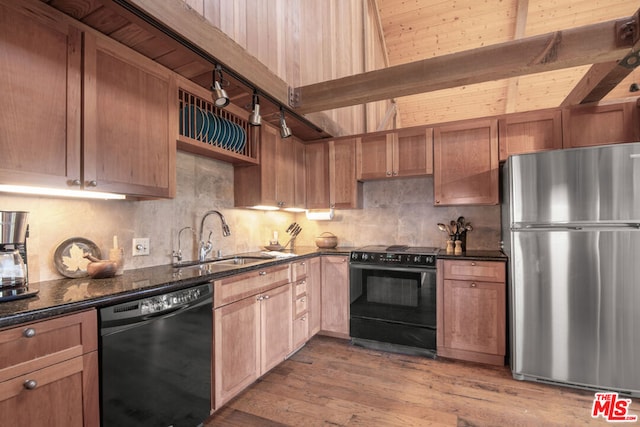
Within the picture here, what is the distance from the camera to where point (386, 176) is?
3242mm

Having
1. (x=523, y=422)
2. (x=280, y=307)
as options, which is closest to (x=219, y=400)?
(x=280, y=307)

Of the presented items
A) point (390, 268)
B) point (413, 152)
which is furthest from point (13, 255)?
point (413, 152)

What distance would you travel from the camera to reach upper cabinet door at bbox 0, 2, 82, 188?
123cm

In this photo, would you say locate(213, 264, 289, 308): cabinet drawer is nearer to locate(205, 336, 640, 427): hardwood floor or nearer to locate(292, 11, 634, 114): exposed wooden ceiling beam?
locate(205, 336, 640, 427): hardwood floor

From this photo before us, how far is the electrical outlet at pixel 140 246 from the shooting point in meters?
2.07

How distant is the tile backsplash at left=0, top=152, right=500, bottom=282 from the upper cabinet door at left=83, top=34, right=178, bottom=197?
397 mm

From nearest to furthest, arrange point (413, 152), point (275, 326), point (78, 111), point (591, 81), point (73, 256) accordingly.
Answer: point (78, 111)
point (73, 256)
point (591, 81)
point (275, 326)
point (413, 152)

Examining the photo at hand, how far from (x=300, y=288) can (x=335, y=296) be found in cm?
49

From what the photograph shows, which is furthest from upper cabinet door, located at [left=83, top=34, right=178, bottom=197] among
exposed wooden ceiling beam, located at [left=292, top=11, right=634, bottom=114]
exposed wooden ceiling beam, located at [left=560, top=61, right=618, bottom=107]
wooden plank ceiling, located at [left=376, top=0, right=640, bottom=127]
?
wooden plank ceiling, located at [left=376, top=0, right=640, bottom=127]

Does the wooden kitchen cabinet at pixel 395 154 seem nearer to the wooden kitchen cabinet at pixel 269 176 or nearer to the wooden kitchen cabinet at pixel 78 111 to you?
the wooden kitchen cabinet at pixel 269 176

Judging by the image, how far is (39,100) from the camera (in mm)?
1320

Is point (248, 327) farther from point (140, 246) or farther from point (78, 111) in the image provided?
point (78, 111)

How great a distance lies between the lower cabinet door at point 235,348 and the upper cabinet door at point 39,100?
44.5 inches

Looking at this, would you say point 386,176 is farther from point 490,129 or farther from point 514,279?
point 514,279
